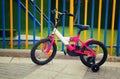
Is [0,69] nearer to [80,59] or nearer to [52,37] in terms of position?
[52,37]

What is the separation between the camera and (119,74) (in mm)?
5906

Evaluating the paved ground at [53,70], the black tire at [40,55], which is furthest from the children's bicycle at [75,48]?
the paved ground at [53,70]

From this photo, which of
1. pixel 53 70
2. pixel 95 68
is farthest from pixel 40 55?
pixel 95 68

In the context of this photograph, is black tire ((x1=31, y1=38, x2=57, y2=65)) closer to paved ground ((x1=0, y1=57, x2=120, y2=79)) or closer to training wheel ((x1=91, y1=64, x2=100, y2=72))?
paved ground ((x1=0, y1=57, x2=120, y2=79))

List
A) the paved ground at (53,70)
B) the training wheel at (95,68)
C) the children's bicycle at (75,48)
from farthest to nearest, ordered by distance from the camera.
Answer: the children's bicycle at (75,48), the training wheel at (95,68), the paved ground at (53,70)

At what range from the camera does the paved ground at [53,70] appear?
5703mm

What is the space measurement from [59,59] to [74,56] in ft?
1.59

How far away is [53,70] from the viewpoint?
19.9 ft

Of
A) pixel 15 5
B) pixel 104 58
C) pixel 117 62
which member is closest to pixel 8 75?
pixel 104 58

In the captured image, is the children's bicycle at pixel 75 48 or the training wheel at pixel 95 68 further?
the children's bicycle at pixel 75 48

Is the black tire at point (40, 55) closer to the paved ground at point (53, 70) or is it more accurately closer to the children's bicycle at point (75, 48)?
the children's bicycle at point (75, 48)

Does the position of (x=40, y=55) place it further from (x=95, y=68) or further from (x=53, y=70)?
(x=95, y=68)

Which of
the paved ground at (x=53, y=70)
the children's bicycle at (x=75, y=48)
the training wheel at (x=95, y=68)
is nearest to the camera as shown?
the paved ground at (x=53, y=70)

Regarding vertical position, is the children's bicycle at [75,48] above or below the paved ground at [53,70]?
above
